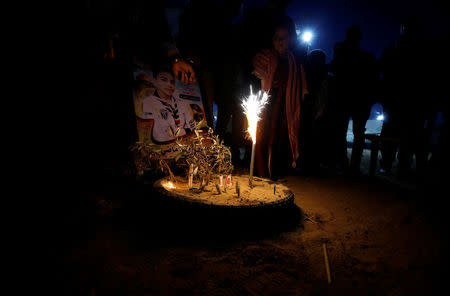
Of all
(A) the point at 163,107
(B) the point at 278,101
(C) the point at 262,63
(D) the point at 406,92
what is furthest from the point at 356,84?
(A) the point at 163,107

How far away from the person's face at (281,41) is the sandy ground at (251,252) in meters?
3.10

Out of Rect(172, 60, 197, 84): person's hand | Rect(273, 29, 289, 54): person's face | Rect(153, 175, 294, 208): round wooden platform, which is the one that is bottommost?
Rect(153, 175, 294, 208): round wooden platform

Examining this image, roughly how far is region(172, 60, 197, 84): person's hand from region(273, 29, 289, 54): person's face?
A: 1.85 m

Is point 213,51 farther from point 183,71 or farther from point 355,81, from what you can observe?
point 355,81

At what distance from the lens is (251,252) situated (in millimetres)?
2176

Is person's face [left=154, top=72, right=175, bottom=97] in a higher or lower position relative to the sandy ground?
higher

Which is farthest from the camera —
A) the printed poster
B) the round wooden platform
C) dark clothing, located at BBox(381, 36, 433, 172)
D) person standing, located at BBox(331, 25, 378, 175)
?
person standing, located at BBox(331, 25, 378, 175)

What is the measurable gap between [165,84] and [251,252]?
3507 millimetres

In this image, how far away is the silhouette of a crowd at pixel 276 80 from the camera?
403 centimetres

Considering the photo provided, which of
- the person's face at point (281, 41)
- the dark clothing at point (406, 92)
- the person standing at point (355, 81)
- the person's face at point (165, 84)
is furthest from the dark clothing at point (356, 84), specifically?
the person's face at point (165, 84)

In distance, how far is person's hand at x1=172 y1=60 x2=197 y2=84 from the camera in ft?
14.9

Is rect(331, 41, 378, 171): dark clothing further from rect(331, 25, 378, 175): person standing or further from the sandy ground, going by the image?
the sandy ground

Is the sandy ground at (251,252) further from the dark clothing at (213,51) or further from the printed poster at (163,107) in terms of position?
the dark clothing at (213,51)

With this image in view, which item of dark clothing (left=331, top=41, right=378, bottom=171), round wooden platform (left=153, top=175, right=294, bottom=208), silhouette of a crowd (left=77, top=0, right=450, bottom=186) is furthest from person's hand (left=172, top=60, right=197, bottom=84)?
dark clothing (left=331, top=41, right=378, bottom=171)
